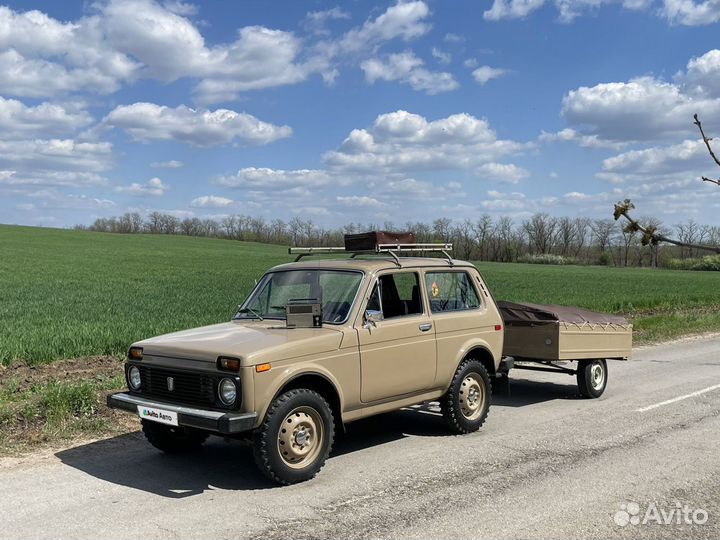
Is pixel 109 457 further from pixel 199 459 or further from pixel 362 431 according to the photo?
pixel 362 431

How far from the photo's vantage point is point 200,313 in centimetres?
1822

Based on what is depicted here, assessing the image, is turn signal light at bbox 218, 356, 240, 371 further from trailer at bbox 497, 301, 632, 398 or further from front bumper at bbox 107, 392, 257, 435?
trailer at bbox 497, 301, 632, 398

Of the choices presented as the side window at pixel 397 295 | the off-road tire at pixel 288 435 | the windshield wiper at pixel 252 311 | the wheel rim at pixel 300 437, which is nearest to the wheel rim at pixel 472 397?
the side window at pixel 397 295

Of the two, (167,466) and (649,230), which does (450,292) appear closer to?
(167,466)

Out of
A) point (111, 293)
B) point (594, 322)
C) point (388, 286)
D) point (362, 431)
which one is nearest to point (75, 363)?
point (362, 431)

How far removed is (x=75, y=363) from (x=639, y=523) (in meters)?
9.10

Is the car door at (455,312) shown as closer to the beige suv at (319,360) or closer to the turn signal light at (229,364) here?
the beige suv at (319,360)

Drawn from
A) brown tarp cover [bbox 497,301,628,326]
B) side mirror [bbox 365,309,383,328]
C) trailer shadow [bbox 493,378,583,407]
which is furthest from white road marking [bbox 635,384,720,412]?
side mirror [bbox 365,309,383,328]

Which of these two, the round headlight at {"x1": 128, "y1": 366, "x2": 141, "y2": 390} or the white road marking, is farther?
the white road marking

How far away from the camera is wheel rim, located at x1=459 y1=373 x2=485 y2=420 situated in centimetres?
740

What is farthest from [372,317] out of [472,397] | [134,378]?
[134,378]

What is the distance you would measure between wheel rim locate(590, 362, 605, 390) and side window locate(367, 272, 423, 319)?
346cm

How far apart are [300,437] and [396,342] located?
4.76ft

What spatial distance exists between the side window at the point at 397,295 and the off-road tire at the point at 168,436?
211cm
